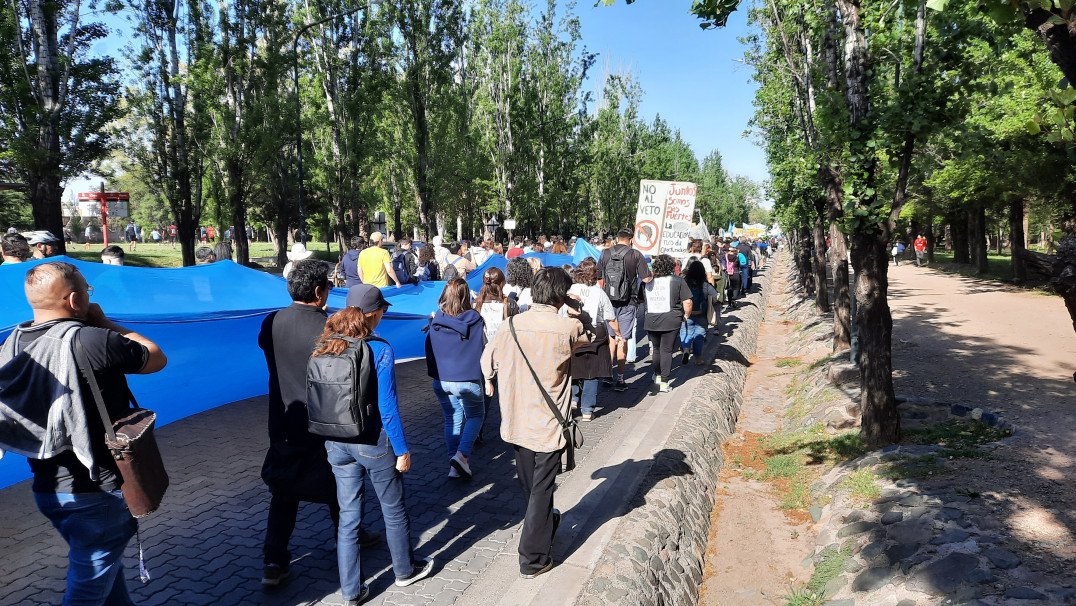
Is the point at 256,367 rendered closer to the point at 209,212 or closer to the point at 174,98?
the point at 174,98

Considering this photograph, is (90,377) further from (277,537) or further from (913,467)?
(913,467)

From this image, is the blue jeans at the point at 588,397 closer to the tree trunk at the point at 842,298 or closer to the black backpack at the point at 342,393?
the black backpack at the point at 342,393

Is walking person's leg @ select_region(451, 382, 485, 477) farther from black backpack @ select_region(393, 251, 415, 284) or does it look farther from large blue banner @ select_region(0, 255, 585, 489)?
black backpack @ select_region(393, 251, 415, 284)

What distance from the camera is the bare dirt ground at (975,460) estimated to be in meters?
4.86

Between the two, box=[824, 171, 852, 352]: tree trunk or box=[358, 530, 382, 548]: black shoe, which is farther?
box=[824, 171, 852, 352]: tree trunk

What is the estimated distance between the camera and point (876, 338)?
6.81 metres

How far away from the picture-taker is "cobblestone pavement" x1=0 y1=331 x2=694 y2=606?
166 inches

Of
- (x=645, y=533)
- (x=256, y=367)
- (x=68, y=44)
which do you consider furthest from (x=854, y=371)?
(x=68, y=44)

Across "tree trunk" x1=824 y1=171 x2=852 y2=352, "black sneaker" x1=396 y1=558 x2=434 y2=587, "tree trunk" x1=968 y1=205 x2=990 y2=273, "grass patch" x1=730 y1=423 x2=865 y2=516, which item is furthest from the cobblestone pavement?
"tree trunk" x1=968 y1=205 x2=990 y2=273

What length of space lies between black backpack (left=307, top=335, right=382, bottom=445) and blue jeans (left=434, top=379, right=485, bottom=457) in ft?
7.23

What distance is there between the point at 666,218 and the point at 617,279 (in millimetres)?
5728

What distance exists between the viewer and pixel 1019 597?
3.77 meters

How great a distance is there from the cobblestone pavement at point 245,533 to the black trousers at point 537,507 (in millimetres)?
398

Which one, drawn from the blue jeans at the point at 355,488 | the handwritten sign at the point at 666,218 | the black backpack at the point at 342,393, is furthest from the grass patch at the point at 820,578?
the handwritten sign at the point at 666,218
